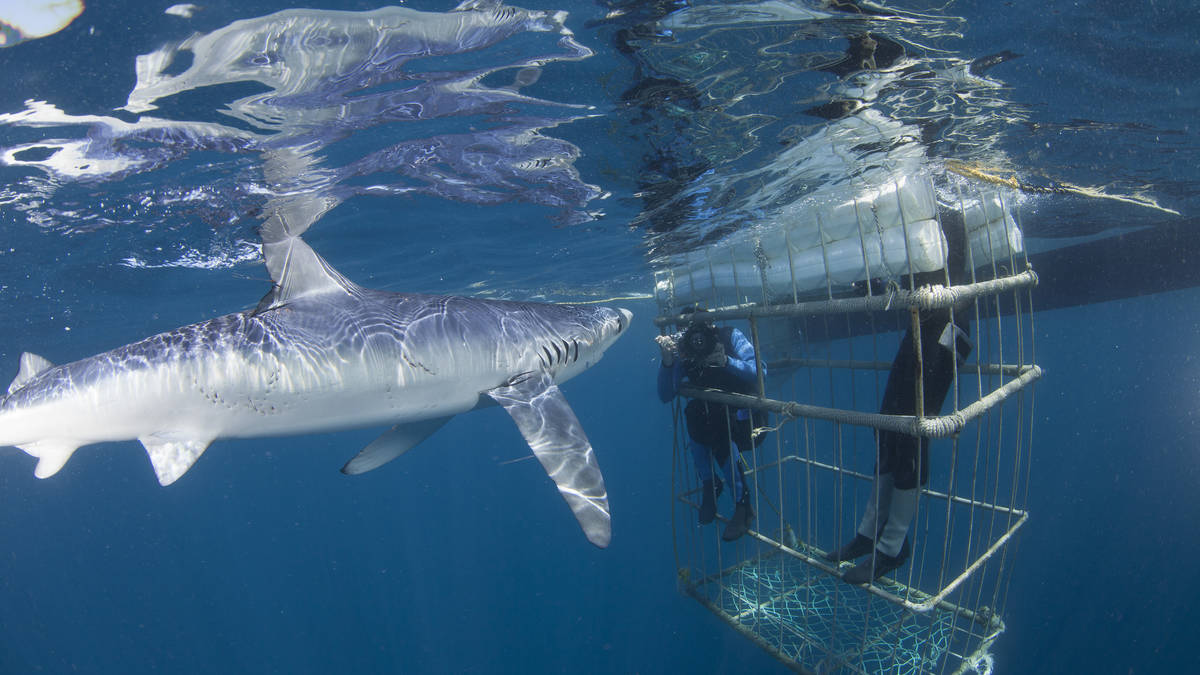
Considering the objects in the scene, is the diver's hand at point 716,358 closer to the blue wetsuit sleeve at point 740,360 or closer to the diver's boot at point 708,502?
the blue wetsuit sleeve at point 740,360

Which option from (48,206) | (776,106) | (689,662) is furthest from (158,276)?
(689,662)

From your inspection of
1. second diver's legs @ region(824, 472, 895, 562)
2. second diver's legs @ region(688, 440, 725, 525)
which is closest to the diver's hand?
second diver's legs @ region(688, 440, 725, 525)

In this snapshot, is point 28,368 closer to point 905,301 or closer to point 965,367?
point 905,301

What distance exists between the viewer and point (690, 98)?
19.6ft

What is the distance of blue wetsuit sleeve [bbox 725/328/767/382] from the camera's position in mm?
6316

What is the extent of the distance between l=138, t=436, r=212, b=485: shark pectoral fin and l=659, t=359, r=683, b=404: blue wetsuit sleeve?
174 inches

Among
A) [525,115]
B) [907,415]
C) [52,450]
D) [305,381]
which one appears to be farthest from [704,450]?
[52,450]

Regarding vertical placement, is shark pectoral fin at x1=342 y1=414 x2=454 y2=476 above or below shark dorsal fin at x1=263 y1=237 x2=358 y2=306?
below

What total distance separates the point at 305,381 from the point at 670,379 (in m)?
3.86

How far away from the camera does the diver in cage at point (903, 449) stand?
439 centimetres

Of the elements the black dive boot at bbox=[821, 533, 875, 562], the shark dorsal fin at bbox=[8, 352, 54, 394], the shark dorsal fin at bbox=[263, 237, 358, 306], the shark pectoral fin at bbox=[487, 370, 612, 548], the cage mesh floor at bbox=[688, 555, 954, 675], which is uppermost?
the shark dorsal fin at bbox=[263, 237, 358, 306]

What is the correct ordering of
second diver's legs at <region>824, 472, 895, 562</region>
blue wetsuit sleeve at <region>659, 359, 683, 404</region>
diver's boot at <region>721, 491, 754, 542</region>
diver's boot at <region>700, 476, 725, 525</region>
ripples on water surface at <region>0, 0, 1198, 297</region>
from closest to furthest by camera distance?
ripples on water surface at <region>0, 0, 1198, 297</region> → second diver's legs at <region>824, 472, 895, 562</region> → diver's boot at <region>721, 491, 754, 542</region> → blue wetsuit sleeve at <region>659, 359, 683, 404</region> → diver's boot at <region>700, 476, 725, 525</region>

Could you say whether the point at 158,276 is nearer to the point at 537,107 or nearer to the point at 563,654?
the point at 537,107

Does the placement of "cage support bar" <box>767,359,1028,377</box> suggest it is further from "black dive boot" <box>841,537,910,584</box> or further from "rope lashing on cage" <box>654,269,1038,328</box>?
"black dive boot" <box>841,537,910,584</box>
